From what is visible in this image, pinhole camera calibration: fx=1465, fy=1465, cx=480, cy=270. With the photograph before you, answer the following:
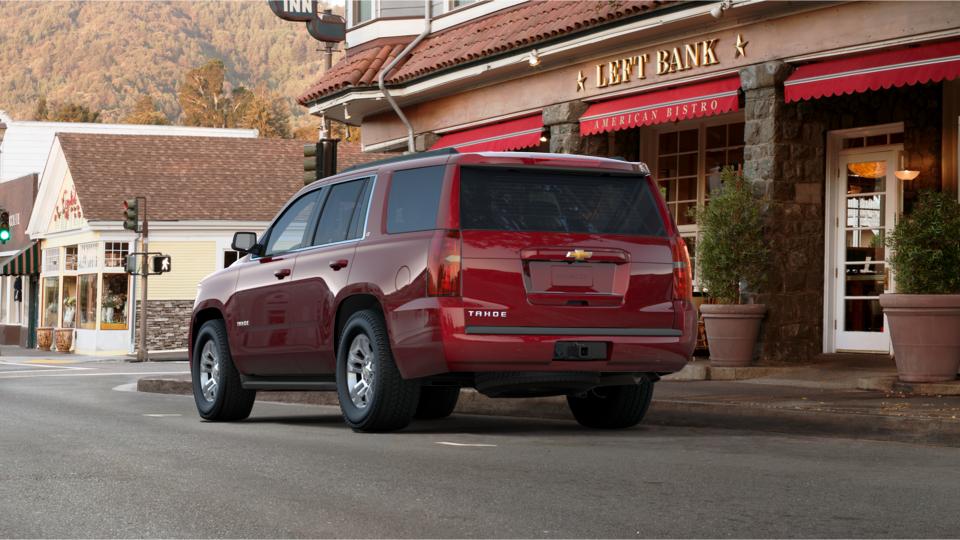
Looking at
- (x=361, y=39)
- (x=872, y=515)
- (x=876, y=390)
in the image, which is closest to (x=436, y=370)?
(x=872, y=515)

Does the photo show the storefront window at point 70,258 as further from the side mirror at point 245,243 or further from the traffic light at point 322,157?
the side mirror at point 245,243

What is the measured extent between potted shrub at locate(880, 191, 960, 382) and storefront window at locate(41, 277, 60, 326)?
40.2 meters

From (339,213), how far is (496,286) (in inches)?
82.6

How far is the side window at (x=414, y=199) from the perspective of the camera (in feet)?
33.7

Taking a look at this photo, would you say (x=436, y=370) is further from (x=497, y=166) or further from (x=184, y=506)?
(x=184, y=506)

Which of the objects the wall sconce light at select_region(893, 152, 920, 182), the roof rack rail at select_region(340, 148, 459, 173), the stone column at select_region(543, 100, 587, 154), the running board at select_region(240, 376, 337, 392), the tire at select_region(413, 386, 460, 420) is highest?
the stone column at select_region(543, 100, 587, 154)

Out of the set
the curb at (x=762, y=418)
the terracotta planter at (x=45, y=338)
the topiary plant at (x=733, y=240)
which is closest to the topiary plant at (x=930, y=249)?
the curb at (x=762, y=418)

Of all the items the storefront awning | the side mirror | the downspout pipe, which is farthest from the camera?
the storefront awning

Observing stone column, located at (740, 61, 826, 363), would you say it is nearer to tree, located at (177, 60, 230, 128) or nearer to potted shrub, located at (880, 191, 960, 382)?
potted shrub, located at (880, 191, 960, 382)

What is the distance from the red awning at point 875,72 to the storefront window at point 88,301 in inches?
1321

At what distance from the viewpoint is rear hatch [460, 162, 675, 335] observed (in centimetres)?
993

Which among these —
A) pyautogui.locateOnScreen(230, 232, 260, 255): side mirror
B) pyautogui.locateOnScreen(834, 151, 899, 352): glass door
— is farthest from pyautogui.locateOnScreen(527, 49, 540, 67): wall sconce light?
pyautogui.locateOnScreen(230, 232, 260, 255): side mirror

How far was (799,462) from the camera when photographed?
901 centimetres

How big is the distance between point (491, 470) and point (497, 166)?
2626 millimetres
